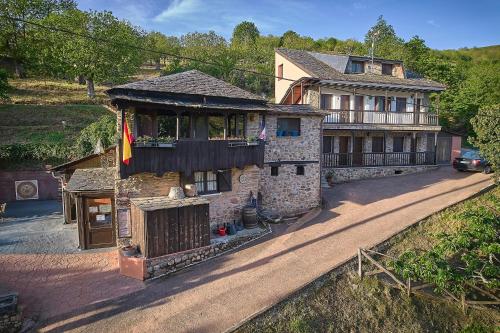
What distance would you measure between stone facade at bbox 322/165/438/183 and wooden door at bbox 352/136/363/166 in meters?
1.16

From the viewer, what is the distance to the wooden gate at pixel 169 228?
40.9ft

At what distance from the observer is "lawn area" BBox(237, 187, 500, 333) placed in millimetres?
10281

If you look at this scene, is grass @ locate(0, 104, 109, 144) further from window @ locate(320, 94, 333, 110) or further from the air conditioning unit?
window @ locate(320, 94, 333, 110)

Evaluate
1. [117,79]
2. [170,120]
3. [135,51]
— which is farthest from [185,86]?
[135,51]

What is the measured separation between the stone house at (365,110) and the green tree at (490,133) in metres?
6.26

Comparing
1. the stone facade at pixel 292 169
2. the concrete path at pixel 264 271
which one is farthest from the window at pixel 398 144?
the stone facade at pixel 292 169

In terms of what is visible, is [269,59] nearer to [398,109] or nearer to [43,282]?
[398,109]

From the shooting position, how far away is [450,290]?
12227mm

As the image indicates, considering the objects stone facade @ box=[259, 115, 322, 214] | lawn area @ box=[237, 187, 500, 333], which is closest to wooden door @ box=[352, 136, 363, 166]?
stone facade @ box=[259, 115, 322, 214]

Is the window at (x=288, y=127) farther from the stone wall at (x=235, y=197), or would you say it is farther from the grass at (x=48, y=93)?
the grass at (x=48, y=93)

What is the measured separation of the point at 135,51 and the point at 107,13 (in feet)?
16.0

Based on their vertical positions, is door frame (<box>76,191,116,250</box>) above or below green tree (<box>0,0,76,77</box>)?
below

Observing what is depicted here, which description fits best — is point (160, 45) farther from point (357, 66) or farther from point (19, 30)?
point (357, 66)

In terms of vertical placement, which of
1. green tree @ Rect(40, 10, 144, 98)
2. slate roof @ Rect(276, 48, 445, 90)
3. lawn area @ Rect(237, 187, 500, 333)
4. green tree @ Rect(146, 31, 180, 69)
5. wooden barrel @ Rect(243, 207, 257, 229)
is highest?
green tree @ Rect(146, 31, 180, 69)
